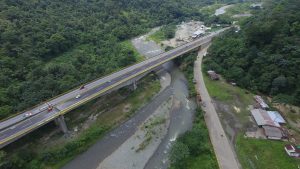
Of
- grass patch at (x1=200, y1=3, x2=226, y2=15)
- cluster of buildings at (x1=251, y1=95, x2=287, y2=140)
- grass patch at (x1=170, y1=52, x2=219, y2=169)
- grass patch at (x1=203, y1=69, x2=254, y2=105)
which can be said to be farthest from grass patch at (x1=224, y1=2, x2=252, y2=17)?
grass patch at (x1=170, y1=52, x2=219, y2=169)

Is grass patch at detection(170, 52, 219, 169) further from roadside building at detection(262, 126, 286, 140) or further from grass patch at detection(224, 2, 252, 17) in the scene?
grass patch at detection(224, 2, 252, 17)

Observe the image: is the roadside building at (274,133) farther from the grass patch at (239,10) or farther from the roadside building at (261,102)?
the grass patch at (239,10)

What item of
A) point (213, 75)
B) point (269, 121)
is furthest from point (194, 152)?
point (213, 75)

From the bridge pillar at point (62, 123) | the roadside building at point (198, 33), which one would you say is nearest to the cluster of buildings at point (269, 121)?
the bridge pillar at point (62, 123)

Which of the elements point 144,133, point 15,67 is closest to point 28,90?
point 15,67

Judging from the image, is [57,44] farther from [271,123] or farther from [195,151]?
[271,123]

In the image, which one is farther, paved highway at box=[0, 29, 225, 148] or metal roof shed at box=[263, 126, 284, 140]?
metal roof shed at box=[263, 126, 284, 140]

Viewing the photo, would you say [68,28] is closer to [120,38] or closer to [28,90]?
[120,38]
